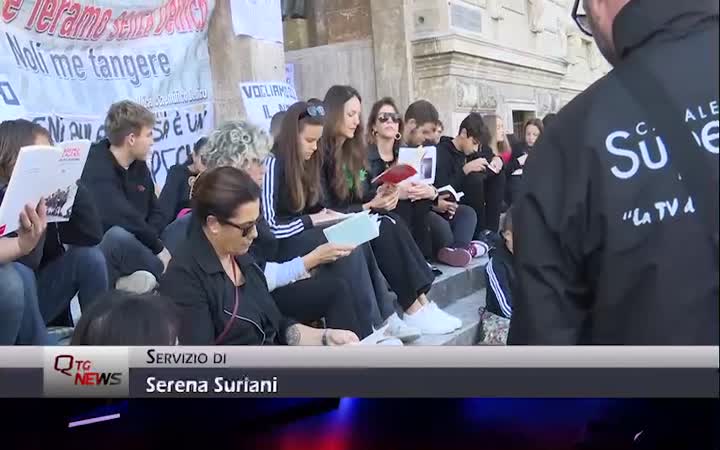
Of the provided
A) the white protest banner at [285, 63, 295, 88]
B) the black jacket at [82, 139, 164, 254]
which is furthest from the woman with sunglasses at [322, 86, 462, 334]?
the black jacket at [82, 139, 164, 254]

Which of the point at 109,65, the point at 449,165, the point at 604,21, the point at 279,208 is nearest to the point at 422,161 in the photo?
the point at 449,165

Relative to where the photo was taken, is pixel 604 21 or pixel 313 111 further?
pixel 313 111

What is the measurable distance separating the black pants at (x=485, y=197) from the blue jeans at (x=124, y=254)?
0.56m

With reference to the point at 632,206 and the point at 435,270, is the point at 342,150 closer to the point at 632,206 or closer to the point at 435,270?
the point at 435,270

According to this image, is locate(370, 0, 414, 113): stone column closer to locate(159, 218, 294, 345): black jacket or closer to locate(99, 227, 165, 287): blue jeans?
locate(159, 218, 294, 345): black jacket

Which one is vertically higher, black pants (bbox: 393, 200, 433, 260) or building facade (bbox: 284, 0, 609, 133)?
building facade (bbox: 284, 0, 609, 133)

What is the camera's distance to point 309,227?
1.35 meters

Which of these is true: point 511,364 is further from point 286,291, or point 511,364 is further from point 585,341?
point 286,291

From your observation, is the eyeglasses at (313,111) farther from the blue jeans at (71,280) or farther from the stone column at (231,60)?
the blue jeans at (71,280)

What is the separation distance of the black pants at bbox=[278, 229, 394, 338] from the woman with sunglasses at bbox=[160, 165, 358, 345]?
0.05 metres

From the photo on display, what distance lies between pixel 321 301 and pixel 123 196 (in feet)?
1.36

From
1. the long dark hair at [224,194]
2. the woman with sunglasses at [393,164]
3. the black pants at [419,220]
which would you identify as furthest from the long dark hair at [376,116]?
the long dark hair at [224,194]

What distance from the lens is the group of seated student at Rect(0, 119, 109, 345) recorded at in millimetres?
1333

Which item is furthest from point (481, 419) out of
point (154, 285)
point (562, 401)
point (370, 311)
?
point (154, 285)
